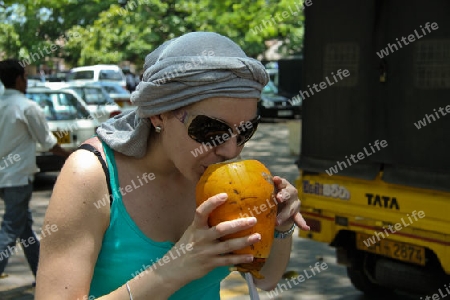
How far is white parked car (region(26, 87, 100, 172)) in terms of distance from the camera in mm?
11375

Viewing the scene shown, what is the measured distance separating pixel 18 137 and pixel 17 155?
18cm

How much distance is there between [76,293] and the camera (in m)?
1.71

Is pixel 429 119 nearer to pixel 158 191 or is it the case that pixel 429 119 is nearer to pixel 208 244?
pixel 158 191

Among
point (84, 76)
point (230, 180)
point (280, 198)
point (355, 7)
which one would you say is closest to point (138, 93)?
point (230, 180)

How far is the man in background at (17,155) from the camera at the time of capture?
5797 millimetres

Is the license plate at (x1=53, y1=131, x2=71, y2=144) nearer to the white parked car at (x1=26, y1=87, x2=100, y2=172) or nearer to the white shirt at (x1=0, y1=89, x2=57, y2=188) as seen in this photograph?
the white parked car at (x1=26, y1=87, x2=100, y2=172)

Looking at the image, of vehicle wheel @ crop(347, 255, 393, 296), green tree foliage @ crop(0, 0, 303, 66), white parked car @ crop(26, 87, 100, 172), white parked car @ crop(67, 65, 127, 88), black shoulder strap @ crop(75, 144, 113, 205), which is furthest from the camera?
white parked car @ crop(67, 65, 127, 88)

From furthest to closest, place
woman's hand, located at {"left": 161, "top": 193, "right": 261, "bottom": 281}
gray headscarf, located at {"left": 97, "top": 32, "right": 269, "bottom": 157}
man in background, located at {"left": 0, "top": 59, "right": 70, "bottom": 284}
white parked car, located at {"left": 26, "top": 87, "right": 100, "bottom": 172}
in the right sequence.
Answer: white parked car, located at {"left": 26, "top": 87, "right": 100, "bottom": 172} < man in background, located at {"left": 0, "top": 59, "right": 70, "bottom": 284} < gray headscarf, located at {"left": 97, "top": 32, "right": 269, "bottom": 157} < woman's hand, located at {"left": 161, "top": 193, "right": 261, "bottom": 281}

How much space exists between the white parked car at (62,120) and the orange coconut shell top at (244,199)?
988 centimetres

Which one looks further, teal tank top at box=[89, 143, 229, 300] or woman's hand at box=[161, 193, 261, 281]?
teal tank top at box=[89, 143, 229, 300]

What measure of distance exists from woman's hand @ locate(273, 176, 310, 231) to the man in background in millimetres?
4241

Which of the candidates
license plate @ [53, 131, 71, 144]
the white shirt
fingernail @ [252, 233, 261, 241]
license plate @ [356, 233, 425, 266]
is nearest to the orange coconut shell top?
fingernail @ [252, 233, 261, 241]

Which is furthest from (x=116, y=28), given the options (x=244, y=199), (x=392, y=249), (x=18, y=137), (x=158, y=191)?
(x=244, y=199)

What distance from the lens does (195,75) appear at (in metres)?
1.73
